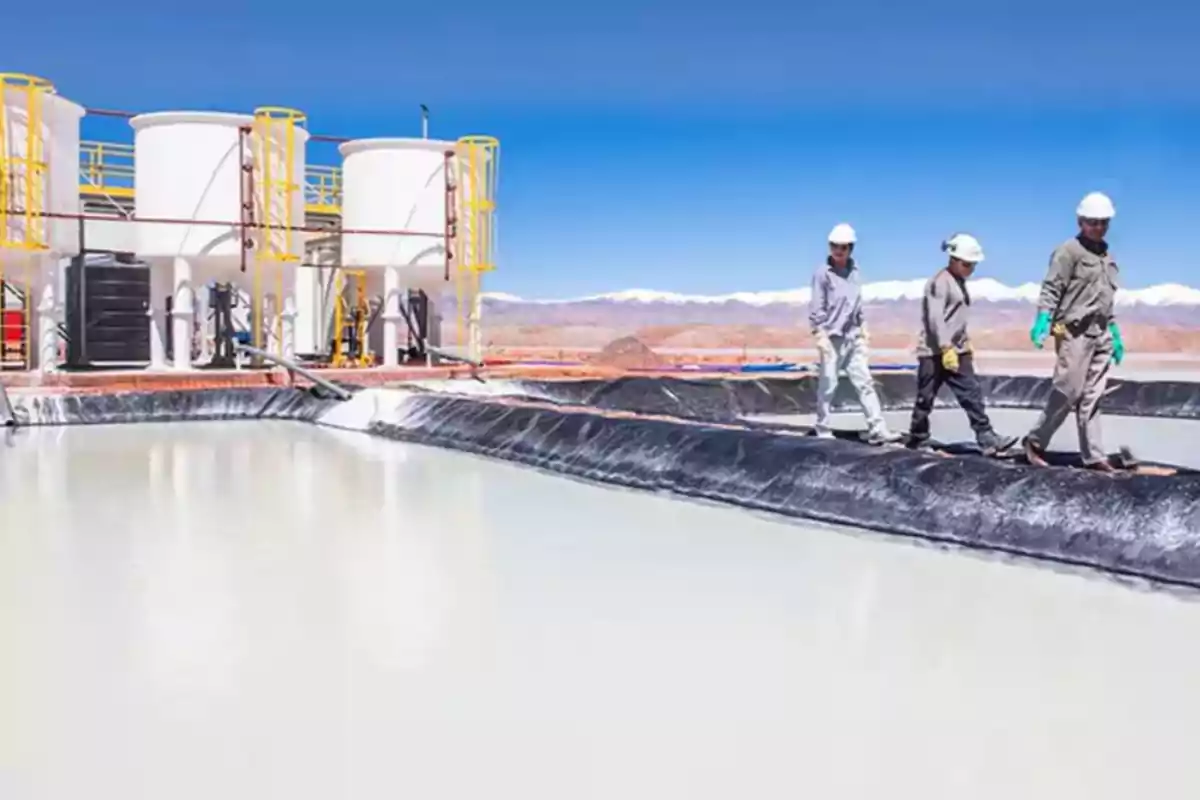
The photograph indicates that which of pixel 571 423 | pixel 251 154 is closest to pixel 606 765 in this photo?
pixel 571 423

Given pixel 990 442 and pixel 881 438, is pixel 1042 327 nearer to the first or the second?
pixel 990 442

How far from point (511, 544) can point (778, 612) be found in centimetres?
165

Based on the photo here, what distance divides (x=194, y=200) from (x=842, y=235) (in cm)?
1051

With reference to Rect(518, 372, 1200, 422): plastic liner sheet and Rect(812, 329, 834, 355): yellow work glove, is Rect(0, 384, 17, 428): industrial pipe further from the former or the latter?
Rect(812, 329, 834, 355): yellow work glove

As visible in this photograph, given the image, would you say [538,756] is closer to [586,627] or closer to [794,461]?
[586,627]

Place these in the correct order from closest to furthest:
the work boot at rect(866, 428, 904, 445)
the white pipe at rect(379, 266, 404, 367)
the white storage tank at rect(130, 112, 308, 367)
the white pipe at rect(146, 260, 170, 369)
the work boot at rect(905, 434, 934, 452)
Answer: the work boot at rect(905, 434, 934, 452)
the work boot at rect(866, 428, 904, 445)
the white storage tank at rect(130, 112, 308, 367)
the white pipe at rect(146, 260, 170, 369)
the white pipe at rect(379, 266, 404, 367)

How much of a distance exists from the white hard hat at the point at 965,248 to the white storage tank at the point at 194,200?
1077cm

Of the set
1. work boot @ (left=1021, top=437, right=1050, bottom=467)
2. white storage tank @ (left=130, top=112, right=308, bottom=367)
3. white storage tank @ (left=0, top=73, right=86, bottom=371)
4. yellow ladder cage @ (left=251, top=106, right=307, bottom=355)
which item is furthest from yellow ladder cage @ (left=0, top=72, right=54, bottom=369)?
work boot @ (left=1021, top=437, right=1050, bottom=467)

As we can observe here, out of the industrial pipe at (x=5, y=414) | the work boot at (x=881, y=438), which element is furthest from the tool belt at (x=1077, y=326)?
the industrial pipe at (x=5, y=414)

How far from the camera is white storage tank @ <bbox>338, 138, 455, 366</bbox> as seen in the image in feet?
55.2

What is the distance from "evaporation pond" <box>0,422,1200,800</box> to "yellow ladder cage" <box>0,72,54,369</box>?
29.9 ft

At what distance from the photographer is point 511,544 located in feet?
17.6

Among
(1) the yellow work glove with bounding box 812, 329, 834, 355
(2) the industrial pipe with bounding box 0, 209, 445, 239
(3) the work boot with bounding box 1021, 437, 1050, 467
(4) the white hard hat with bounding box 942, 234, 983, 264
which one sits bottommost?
(3) the work boot with bounding box 1021, 437, 1050, 467

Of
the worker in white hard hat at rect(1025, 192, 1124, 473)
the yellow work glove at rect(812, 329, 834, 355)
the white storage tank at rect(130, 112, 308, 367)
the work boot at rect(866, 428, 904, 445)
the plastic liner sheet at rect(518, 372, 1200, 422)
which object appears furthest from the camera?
the white storage tank at rect(130, 112, 308, 367)
